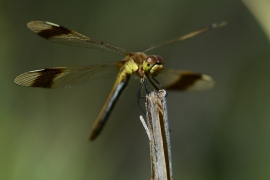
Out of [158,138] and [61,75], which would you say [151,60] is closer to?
[61,75]

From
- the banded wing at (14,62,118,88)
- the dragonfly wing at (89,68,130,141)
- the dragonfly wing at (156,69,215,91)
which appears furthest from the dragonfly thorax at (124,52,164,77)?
the dragonfly wing at (156,69,215,91)

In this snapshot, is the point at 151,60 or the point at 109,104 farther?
the point at 109,104

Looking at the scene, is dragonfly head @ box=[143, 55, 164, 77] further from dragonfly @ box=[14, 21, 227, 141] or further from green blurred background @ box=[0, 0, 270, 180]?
green blurred background @ box=[0, 0, 270, 180]

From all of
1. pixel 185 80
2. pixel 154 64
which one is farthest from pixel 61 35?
pixel 185 80

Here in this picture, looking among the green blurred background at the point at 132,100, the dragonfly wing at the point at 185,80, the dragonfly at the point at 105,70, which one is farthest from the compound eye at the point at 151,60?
the green blurred background at the point at 132,100

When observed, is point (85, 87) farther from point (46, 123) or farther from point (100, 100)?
point (46, 123)

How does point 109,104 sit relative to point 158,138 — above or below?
above

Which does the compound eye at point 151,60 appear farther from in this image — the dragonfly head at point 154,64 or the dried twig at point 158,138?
the dried twig at point 158,138

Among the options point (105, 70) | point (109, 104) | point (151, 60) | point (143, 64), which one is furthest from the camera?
point (105, 70)

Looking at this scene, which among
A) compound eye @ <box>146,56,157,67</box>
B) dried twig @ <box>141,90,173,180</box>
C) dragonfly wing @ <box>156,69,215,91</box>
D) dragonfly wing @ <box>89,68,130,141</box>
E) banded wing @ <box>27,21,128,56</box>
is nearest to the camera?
dried twig @ <box>141,90,173,180</box>
